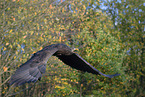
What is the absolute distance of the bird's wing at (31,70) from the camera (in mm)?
3356

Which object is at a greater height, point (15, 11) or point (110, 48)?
point (15, 11)

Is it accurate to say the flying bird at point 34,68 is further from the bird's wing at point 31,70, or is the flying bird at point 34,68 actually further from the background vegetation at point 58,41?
the background vegetation at point 58,41

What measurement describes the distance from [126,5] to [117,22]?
1.20 meters

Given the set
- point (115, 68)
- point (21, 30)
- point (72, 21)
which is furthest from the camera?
point (72, 21)

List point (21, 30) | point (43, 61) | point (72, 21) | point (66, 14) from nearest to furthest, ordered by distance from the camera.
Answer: point (43, 61)
point (21, 30)
point (66, 14)
point (72, 21)

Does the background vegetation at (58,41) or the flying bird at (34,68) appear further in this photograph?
the background vegetation at (58,41)

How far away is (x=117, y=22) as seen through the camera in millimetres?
13484

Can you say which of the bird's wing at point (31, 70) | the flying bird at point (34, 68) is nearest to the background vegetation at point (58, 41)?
the flying bird at point (34, 68)

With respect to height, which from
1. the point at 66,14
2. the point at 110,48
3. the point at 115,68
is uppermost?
the point at 66,14

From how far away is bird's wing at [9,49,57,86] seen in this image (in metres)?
3.36

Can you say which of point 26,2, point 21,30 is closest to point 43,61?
point 21,30

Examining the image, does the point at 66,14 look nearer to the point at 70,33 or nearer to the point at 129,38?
the point at 70,33

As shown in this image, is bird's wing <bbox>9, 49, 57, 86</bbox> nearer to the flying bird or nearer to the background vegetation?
the flying bird

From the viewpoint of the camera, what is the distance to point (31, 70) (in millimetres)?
3773
